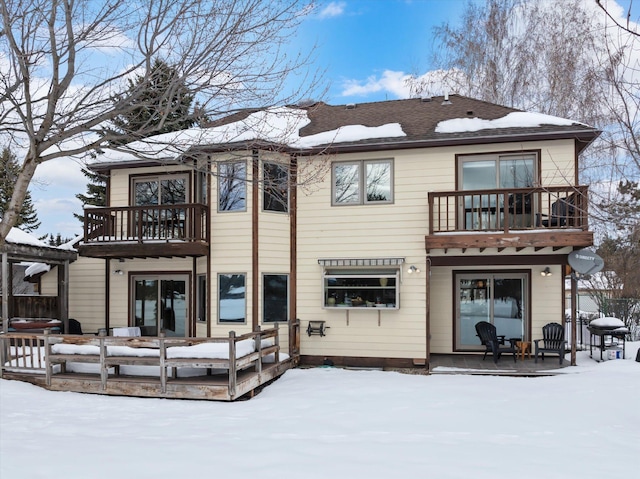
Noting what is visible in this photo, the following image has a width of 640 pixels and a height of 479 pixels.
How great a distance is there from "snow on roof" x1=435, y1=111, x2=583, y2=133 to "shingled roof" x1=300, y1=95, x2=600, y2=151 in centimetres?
15

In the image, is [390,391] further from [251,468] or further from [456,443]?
[251,468]

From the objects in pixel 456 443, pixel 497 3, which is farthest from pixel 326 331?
pixel 497 3

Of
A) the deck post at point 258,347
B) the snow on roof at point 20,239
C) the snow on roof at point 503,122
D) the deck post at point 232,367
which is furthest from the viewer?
the snow on roof at point 20,239

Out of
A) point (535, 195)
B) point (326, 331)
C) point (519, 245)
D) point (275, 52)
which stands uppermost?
point (275, 52)

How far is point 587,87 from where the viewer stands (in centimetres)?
1497

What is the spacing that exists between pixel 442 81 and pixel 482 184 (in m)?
9.61

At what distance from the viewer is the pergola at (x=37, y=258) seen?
9695mm

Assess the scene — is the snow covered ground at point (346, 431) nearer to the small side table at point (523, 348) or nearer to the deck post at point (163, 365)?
the deck post at point (163, 365)

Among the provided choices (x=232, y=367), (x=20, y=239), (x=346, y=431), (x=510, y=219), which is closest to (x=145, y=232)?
(x=20, y=239)

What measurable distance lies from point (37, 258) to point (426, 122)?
32.6 ft

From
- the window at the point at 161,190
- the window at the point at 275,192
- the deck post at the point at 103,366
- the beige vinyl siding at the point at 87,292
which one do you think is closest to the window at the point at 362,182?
the window at the point at 275,192

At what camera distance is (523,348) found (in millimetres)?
10078

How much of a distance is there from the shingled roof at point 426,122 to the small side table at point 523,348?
14.7ft

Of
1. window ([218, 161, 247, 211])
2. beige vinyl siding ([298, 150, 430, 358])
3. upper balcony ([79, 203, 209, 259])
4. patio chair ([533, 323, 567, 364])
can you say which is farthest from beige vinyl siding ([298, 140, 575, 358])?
upper balcony ([79, 203, 209, 259])
